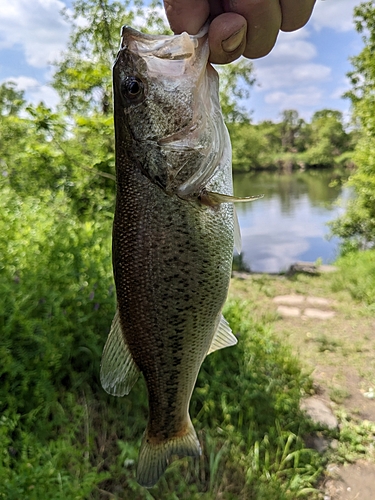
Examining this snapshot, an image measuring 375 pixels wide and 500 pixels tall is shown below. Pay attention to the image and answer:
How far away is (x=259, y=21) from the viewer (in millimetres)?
1600

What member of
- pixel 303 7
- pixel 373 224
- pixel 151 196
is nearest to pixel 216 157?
pixel 151 196

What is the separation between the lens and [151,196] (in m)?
1.52

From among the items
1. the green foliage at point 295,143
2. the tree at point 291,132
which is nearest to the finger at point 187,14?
the green foliage at point 295,143

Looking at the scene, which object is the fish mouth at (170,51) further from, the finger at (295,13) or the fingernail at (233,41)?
the finger at (295,13)

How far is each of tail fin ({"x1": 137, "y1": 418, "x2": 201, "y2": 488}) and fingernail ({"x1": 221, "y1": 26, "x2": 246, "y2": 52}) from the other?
1538 mm

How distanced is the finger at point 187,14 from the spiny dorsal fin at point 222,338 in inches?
47.2

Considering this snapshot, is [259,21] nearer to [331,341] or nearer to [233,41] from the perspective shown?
[233,41]

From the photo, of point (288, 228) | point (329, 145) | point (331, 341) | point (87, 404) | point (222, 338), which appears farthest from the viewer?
point (329, 145)

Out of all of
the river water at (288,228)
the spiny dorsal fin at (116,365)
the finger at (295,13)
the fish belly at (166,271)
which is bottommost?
the river water at (288,228)

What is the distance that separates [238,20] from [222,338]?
→ 1.26 m

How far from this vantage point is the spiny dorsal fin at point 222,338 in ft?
5.84

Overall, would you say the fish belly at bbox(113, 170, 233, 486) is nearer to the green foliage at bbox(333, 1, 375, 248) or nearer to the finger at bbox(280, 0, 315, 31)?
the finger at bbox(280, 0, 315, 31)

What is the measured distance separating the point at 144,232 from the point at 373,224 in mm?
10504

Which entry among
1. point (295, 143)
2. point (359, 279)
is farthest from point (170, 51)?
point (295, 143)
